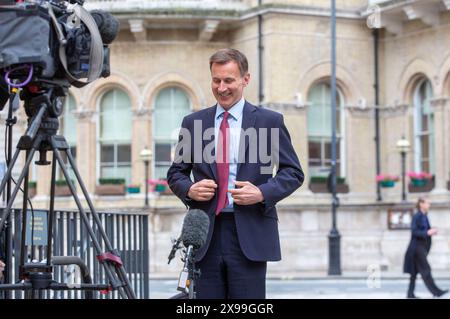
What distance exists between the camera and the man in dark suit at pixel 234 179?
265 inches

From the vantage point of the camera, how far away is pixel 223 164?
22.6 feet

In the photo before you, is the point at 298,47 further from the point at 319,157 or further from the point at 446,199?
the point at 446,199

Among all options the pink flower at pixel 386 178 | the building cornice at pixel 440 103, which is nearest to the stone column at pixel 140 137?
the pink flower at pixel 386 178

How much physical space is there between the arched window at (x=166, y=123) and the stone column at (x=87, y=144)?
1790 millimetres

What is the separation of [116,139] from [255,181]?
2746 centimetres

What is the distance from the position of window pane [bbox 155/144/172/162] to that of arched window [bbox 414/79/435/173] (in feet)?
23.2

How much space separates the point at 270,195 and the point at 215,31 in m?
27.8

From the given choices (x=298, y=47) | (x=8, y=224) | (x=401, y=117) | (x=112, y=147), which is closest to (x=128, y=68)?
(x=112, y=147)

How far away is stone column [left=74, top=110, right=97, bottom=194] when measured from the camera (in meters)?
33.8

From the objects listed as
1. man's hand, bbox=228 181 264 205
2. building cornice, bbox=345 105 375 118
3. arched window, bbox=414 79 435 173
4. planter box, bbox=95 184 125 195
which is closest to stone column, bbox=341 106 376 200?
building cornice, bbox=345 105 375 118

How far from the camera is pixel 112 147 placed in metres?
34.2

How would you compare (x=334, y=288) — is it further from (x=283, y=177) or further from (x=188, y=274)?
(x=188, y=274)

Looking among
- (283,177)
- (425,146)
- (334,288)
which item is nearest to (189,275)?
(283,177)

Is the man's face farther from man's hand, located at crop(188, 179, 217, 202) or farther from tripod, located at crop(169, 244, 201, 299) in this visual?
tripod, located at crop(169, 244, 201, 299)
